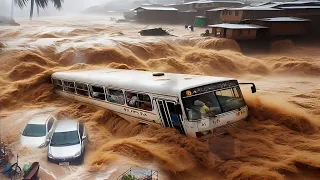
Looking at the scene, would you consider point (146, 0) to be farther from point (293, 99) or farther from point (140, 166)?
point (140, 166)

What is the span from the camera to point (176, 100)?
26.5ft

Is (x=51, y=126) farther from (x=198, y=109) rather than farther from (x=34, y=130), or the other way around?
(x=198, y=109)

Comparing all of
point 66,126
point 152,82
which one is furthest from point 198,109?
point 66,126

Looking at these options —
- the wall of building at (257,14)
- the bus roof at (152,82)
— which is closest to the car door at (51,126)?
the bus roof at (152,82)

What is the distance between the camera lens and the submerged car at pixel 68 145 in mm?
8156

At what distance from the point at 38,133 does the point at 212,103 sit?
225 inches

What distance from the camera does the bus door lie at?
8195mm

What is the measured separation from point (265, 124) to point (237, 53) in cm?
1426

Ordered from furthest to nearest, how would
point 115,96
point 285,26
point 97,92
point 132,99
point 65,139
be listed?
point 285,26, point 97,92, point 115,96, point 132,99, point 65,139

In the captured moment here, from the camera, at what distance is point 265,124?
387 inches

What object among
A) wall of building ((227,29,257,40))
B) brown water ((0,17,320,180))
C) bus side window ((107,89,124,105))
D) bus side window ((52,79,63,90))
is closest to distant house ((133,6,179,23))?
wall of building ((227,29,257,40))

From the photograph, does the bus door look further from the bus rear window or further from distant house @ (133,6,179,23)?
distant house @ (133,6,179,23)

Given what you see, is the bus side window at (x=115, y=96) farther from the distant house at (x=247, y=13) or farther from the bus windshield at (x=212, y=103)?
the distant house at (x=247, y=13)

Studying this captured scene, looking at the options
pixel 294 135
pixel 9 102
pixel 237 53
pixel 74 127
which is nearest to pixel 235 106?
pixel 294 135
